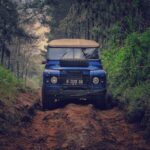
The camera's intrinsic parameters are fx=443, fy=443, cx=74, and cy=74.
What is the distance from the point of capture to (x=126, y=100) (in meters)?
14.6

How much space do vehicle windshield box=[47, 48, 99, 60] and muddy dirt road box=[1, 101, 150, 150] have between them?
262cm

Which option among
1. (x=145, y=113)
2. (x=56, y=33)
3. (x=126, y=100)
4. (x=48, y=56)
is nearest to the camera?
(x=145, y=113)

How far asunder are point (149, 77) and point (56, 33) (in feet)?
112

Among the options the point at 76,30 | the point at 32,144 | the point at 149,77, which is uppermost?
the point at 76,30

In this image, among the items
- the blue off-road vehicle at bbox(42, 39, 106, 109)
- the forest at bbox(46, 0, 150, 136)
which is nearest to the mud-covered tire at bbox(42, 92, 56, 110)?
the blue off-road vehicle at bbox(42, 39, 106, 109)

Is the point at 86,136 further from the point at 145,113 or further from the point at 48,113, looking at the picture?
the point at 48,113

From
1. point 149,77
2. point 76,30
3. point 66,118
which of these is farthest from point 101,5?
point 76,30

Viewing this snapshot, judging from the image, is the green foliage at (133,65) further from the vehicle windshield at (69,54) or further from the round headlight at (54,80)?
the round headlight at (54,80)

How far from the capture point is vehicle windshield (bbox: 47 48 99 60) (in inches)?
649

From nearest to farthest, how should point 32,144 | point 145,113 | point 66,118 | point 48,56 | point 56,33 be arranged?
point 32,144, point 145,113, point 66,118, point 48,56, point 56,33

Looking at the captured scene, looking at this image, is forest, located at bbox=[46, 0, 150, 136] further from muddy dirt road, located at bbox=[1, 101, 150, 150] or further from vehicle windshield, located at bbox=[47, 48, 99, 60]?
vehicle windshield, located at bbox=[47, 48, 99, 60]

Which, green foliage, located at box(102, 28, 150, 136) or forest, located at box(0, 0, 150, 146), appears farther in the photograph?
forest, located at box(0, 0, 150, 146)

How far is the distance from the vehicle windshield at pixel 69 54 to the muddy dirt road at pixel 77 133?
262 centimetres

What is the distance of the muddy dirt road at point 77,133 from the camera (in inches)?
387
